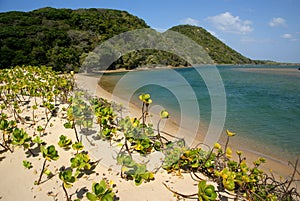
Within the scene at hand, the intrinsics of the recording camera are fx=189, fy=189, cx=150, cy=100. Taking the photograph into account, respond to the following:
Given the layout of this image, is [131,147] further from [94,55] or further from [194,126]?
[94,55]

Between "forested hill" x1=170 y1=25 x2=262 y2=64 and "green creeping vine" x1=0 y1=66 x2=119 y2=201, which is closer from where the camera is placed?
"green creeping vine" x1=0 y1=66 x2=119 y2=201

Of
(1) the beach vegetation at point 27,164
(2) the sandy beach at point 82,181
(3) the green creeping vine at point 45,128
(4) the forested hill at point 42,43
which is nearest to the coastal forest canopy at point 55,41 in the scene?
(4) the forested hill at point 42,43

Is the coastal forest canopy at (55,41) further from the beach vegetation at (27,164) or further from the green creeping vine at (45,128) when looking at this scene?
the beach vegetation at (27,164)

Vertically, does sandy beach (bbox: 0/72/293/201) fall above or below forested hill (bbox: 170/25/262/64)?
below

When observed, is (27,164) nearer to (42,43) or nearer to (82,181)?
(82,181)

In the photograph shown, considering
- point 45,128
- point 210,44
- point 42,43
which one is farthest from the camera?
point 210,44

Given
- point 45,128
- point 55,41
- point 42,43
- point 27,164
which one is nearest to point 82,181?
point 27,164

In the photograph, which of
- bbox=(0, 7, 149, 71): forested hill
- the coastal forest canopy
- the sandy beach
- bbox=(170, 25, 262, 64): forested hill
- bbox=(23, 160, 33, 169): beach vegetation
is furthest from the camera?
bbox=(170, 25, 262, 64): forested hill

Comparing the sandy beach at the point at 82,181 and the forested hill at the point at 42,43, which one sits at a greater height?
the forested hill at the point at 42,43

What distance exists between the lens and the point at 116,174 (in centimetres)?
301

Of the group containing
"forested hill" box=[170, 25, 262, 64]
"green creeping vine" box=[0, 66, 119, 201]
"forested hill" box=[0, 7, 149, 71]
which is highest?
"forested hill" box=[170, 25, 262, 64]

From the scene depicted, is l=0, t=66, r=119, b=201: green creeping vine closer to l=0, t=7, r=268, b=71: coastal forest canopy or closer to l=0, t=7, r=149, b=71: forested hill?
l=0, t=7, r=149, b=71: forested hill

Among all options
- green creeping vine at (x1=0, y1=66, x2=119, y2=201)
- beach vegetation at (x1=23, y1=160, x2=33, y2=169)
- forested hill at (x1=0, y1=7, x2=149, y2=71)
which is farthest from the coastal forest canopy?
beach vegetation at (x1=23, y1=160, x2=33, y2=169)

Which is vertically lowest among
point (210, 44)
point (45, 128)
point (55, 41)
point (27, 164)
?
point (27, 164)
